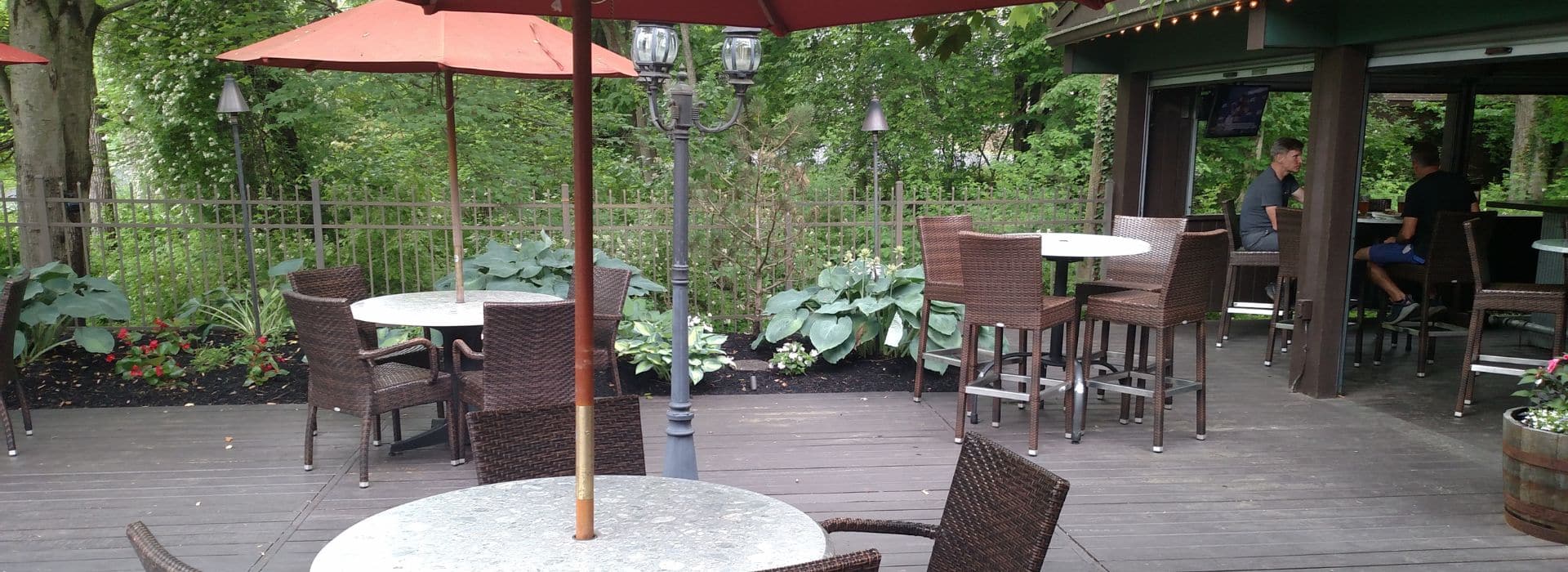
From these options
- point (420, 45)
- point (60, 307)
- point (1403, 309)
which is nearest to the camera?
point (420, 45)

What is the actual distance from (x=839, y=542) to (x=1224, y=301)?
17.0 ft

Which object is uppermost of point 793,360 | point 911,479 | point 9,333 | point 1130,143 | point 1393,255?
point 1130,143

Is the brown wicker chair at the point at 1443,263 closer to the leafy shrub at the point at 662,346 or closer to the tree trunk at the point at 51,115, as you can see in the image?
the leafy shrub at the point at 662,346

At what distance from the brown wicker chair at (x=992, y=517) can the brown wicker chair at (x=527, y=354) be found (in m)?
2.21

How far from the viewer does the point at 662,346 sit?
20.0 feet

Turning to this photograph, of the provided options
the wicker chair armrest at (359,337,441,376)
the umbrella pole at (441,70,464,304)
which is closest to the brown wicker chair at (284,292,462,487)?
the wicker chair armrest at (359,337,441,376)

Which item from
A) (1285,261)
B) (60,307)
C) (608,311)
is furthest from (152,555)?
(1285,261)

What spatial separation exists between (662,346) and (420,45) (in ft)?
7.95

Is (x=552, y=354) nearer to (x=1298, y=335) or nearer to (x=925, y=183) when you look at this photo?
(x=1298, y=335)

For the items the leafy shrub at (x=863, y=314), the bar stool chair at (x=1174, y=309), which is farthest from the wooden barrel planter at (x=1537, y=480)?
the leafy shrub at (x=863, y=314)

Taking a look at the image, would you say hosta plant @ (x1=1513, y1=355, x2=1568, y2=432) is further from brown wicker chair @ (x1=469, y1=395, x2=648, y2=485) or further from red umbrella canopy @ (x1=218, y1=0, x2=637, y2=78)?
red umbrella canopy @ (x1=218, y1=0, x2=637, y2=78)

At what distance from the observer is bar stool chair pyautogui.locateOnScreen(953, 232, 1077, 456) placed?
4738 millimetres

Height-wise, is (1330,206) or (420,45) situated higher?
(420,45)

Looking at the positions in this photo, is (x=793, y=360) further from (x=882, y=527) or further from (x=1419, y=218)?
(x=1419, y=218)
